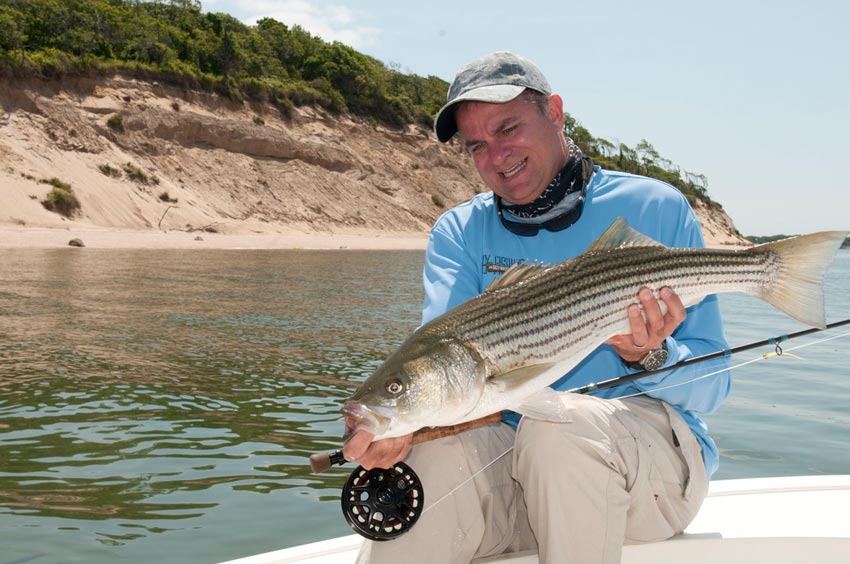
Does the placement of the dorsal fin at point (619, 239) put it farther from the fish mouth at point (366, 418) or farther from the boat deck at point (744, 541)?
the boat deck at point (744, 541)

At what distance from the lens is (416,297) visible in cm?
2148

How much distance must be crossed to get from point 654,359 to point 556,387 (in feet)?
2.40

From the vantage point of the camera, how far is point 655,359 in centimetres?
323

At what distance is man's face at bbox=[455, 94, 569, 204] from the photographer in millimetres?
3848

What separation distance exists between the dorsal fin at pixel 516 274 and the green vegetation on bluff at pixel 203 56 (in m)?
44.2

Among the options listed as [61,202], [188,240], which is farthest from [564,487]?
[61,202]

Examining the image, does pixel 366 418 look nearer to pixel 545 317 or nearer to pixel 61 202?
pixel 545 317

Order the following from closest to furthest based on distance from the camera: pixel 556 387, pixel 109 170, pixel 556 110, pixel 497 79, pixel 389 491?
pixel 389 491, pixel 497 79, pixel 556 387, pixel 556 110, pixel 109 170

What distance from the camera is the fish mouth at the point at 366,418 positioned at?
9.12 feet

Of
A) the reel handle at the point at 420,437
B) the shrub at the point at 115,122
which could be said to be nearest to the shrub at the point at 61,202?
the shrub at the point at 115,122

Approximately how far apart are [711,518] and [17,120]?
142 feet

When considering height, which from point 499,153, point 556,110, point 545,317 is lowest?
point 545,317

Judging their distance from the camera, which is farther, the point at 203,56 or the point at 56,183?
the point at 203,56

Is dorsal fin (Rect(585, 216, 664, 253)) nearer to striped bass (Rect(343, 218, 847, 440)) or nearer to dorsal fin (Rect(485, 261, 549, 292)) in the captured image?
striped bass (Rect(343, 218, 847, 440))
